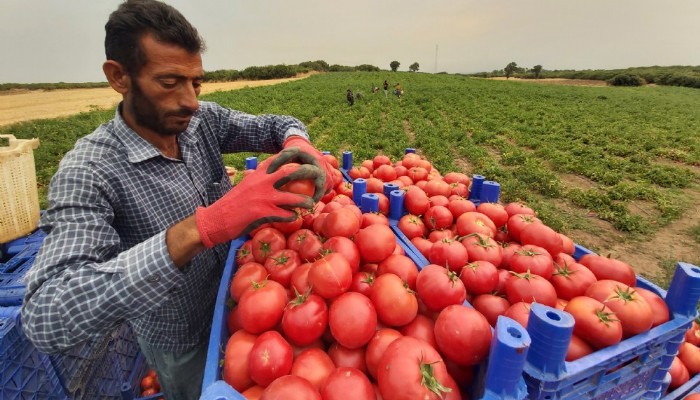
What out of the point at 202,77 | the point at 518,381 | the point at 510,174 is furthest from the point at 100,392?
the point at 510,174

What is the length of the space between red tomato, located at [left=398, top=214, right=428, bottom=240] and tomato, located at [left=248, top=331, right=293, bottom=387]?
1.28 m

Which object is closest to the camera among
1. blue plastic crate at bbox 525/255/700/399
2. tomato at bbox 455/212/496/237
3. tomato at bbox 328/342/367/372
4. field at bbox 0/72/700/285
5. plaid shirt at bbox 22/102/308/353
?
blue plastic crate at bbox 525/255/700/399

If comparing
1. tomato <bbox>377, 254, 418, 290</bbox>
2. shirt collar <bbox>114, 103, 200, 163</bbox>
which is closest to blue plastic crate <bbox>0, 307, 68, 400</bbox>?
shirt collar <bbox>114, 103, 200, 163</bbox>

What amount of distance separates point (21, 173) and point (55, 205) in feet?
7.61

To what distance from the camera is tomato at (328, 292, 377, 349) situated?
140 cm

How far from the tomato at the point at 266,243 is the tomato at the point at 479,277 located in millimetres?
1066

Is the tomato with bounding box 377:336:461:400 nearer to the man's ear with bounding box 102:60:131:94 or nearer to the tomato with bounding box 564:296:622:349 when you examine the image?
the tomato with bounding box 564:296:622:349

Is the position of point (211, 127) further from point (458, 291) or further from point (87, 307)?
point (458, 291)

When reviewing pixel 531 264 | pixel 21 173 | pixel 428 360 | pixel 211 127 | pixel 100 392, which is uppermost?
pixel 211 127

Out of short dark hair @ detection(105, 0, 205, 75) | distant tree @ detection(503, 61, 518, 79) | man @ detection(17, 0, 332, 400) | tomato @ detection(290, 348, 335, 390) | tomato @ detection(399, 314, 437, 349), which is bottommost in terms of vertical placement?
tomato @ detection(290, 348, 335, 390)

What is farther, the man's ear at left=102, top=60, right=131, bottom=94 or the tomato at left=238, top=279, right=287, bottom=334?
the man's ear at left=102, top=60, right=131, bottom=94

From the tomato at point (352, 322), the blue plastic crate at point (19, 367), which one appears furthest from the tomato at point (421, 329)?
the blue plastic crate at point (19, 367)

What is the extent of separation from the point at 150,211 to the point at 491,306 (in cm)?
189

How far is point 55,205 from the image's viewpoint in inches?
54.9
